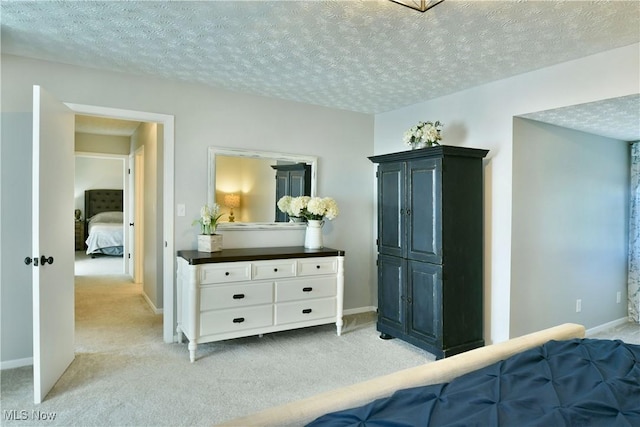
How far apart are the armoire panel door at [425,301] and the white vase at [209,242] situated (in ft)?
5.83

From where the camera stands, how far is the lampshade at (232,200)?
3818mm

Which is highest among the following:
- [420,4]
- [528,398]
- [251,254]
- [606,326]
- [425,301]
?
[420,4]

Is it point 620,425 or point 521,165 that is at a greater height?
point 521,165

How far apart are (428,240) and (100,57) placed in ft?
9.95

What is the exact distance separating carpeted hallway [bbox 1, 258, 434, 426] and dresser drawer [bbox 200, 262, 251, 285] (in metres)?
0.65

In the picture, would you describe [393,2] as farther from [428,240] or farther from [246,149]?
[246,149]

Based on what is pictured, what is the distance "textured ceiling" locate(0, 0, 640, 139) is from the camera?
2.21m

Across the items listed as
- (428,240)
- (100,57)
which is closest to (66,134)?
(100,57)

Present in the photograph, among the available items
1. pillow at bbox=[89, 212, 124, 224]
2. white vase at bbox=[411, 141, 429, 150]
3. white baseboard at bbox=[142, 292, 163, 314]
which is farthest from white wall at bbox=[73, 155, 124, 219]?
white vase at bbox=[411, 141, 429, 150]

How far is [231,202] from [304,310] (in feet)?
4.23

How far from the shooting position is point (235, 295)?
10.8ft

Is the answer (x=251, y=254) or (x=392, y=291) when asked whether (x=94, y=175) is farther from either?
(x=392, y=291)

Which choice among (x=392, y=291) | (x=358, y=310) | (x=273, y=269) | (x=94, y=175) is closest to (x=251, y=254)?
(x=273, y=269)

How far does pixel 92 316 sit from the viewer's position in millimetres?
4301
